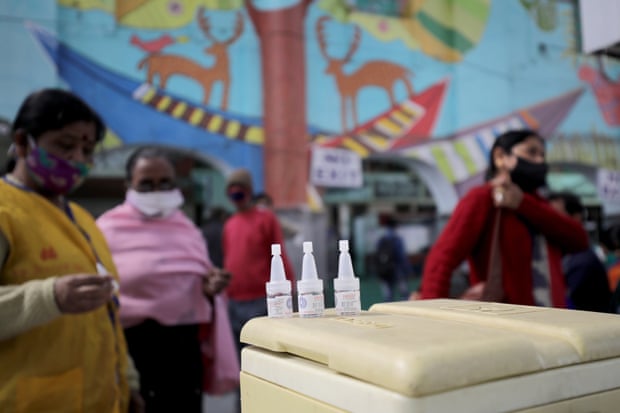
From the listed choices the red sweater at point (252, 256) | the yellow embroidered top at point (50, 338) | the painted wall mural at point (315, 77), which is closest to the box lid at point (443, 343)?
the yellow embroidered top at point (50, 338)

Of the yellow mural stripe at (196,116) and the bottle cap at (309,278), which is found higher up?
the yellow mural stripe at (196,116)

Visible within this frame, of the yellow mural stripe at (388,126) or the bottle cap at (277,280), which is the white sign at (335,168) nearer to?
the yellow mural stripe at (388,126)

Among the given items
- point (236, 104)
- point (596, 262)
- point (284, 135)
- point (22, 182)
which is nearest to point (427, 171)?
point (284, 135)

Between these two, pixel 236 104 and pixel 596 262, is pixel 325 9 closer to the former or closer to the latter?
pixel 236 104

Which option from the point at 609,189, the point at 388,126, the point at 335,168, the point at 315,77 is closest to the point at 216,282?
the point at 335,168

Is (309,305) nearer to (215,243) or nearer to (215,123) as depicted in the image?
(215,243)

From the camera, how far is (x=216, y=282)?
226 centimetres

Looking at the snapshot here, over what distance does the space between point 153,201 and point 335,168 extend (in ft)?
17.1

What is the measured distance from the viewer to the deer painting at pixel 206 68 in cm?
691

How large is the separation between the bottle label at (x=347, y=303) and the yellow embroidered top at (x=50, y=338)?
0.67 meters

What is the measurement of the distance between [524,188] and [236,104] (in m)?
5.48

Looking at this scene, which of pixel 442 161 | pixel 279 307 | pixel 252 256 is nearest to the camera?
pixel 279 307

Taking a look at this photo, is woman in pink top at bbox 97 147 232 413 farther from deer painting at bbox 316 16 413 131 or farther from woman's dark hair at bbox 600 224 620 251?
deer painting at bbox 316 16 413 131

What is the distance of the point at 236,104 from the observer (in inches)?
279
